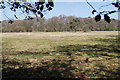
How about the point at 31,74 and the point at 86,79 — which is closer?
the point at 86,79

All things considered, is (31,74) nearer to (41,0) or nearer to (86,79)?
(86,79)

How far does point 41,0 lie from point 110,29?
6099cm

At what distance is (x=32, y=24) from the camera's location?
180 feet

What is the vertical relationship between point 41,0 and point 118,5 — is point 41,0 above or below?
above

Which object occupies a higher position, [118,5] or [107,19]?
[118,5]

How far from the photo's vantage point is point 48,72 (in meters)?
4.71

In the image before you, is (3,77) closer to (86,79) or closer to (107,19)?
(86,79)

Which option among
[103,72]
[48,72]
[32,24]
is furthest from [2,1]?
[32,24]

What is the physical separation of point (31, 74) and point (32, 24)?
52.1 m

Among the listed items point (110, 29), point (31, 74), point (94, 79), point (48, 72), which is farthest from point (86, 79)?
point (110, 29)

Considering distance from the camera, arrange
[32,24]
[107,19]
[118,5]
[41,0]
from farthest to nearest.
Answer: [32,24], [41,0], [118,5], [107,19]

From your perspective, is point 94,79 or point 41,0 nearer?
point 41,0

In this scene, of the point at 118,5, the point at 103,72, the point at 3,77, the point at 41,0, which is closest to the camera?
the point at 118,5

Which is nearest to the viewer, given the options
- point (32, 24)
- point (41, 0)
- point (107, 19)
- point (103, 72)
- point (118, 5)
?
point (107, 19)
